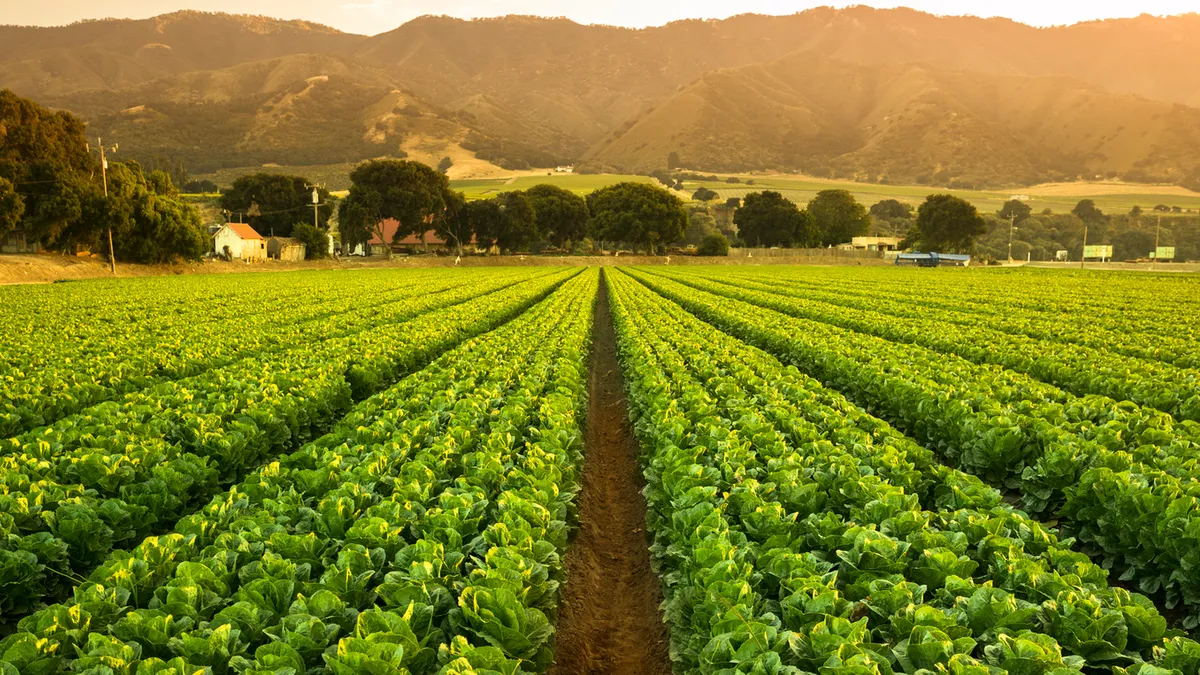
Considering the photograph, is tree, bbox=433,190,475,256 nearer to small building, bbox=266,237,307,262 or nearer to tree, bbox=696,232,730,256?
small building, bbox=266,237,307,262

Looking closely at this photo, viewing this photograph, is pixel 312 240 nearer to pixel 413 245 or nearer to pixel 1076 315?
pixel 413 245

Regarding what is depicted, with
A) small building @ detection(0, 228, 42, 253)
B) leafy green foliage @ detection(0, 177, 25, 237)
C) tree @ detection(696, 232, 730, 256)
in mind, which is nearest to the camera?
leafy green foliage @ detection(0, 177, 25, 237)

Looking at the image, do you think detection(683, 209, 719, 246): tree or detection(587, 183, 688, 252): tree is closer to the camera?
detection(587, 183, 688, 252): tree

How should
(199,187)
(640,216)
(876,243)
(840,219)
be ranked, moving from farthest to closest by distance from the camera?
(199,187), (876,243), (840,219), (640,216)

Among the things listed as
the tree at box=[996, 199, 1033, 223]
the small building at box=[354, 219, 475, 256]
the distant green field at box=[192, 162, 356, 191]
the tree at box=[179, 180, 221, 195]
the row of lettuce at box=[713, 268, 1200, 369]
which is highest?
the distant green field at box=[192, 162, 356, 191]

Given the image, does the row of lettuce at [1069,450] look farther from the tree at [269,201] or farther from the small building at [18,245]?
the tree at [269,201]

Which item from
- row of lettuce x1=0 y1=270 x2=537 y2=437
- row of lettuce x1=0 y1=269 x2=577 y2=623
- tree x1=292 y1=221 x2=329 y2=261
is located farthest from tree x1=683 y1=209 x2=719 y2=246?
row of lettuce x1=0 y1=269 x2=577 y2=623

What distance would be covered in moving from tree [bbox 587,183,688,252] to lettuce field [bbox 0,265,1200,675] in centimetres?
8827

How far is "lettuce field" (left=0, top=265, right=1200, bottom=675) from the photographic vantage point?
3.78 metres

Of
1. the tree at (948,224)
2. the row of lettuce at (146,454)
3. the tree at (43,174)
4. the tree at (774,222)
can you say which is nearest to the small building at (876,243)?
the tree at (948,224)

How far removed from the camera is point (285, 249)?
84812 mm

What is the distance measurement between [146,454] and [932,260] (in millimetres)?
Answer: 116487

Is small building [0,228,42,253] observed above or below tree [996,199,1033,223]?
below

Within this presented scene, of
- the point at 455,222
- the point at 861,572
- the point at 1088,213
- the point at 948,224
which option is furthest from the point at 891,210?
the point at 861,572
